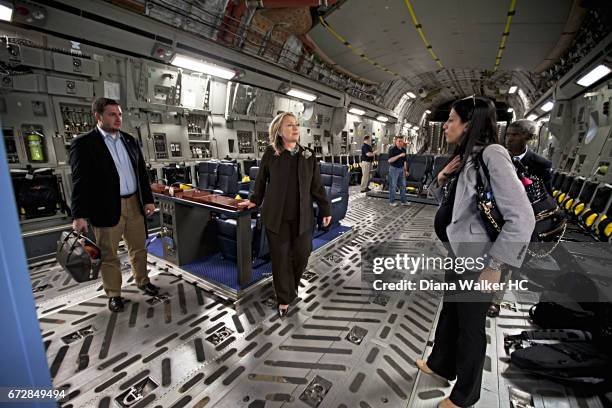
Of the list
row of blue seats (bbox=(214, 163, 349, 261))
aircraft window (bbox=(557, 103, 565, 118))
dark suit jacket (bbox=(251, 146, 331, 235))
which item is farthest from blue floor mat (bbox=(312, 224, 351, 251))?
aircraft window (bbox=(557, 103, 565, 118))

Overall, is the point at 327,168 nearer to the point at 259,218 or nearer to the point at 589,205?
the point at 259,218

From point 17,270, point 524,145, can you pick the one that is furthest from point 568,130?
point 17,270

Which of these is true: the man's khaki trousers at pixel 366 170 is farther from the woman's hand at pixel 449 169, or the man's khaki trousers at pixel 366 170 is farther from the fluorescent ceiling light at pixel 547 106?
the woman's hand at pixel 449 169

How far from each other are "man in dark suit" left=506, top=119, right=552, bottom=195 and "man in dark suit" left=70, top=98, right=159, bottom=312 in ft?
14.0

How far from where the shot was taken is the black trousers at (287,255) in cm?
297

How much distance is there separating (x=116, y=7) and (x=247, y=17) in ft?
9.66

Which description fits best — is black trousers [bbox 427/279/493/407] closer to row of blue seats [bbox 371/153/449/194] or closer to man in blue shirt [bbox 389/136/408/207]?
man in blue shirt [bbox 389/136/408/207]

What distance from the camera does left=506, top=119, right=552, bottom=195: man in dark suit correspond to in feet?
9.79

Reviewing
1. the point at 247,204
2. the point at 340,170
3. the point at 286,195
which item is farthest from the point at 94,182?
the point at 340,170

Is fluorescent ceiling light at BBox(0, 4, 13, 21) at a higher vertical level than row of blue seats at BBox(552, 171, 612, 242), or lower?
higher

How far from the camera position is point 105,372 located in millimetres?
2285

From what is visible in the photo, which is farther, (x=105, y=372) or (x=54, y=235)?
(x=54, y=235)

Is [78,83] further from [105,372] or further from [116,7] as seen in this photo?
[105,372]

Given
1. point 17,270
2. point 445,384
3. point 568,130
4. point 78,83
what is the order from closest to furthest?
point 17,270 → point 445,384 → point 78,83 → point 568,130
